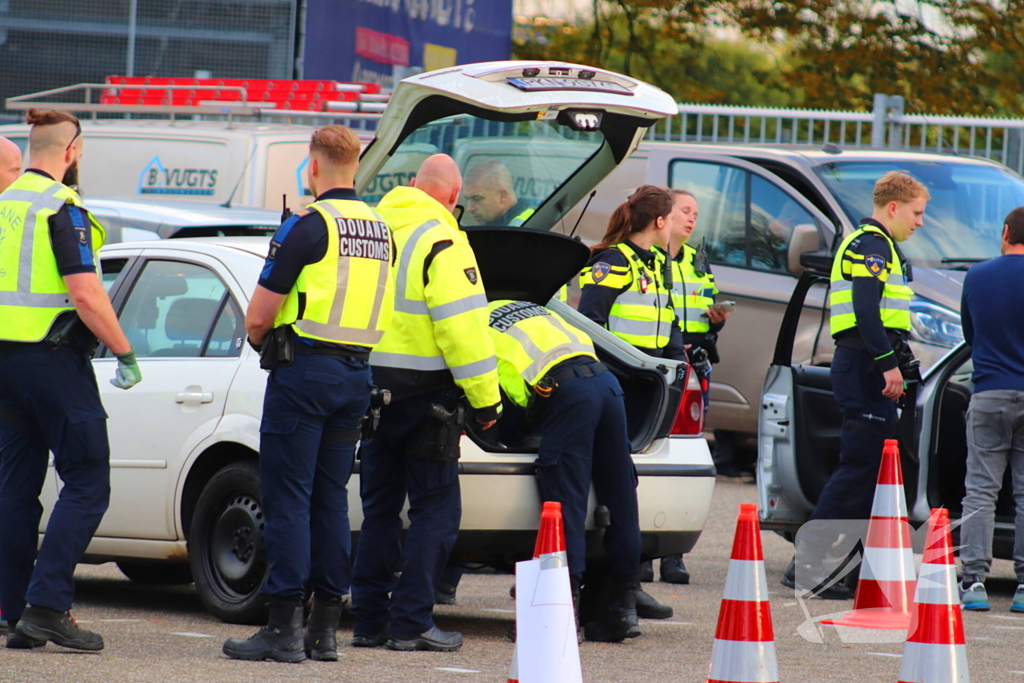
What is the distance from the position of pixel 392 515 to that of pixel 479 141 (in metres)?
1.62

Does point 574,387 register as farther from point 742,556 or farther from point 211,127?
point 211,127

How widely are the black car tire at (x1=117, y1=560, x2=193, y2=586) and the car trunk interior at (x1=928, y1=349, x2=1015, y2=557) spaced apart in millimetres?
3502

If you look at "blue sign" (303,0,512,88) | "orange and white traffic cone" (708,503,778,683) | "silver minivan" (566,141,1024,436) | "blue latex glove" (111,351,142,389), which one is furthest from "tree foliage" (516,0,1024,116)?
"orange and white traffic cone" (708,503,778,683)

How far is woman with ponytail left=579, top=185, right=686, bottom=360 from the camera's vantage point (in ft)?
25.5

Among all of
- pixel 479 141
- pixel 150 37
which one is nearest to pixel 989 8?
pixel 150 37

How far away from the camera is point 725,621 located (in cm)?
433

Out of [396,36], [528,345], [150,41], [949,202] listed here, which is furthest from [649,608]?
[396,36]

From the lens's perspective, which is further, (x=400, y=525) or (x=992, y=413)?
(x=992, y=413)

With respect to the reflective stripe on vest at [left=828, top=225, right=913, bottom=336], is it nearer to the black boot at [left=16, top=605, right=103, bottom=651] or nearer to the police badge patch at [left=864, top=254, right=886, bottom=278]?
the police badge patch at [left=864, top=254, right=886, bottom=278]

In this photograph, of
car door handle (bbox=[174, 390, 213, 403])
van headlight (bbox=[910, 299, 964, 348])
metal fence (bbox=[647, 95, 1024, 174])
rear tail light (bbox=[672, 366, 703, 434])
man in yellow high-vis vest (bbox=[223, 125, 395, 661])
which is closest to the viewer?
man in yellow high-vis vest (bbox=[223, 125, 395, 661])

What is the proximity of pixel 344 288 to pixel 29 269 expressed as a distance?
108 centimetres

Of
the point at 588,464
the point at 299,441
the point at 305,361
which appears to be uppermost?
the point at 305,361

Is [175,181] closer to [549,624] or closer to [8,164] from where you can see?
[8,164]

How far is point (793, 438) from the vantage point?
27.6 feet
